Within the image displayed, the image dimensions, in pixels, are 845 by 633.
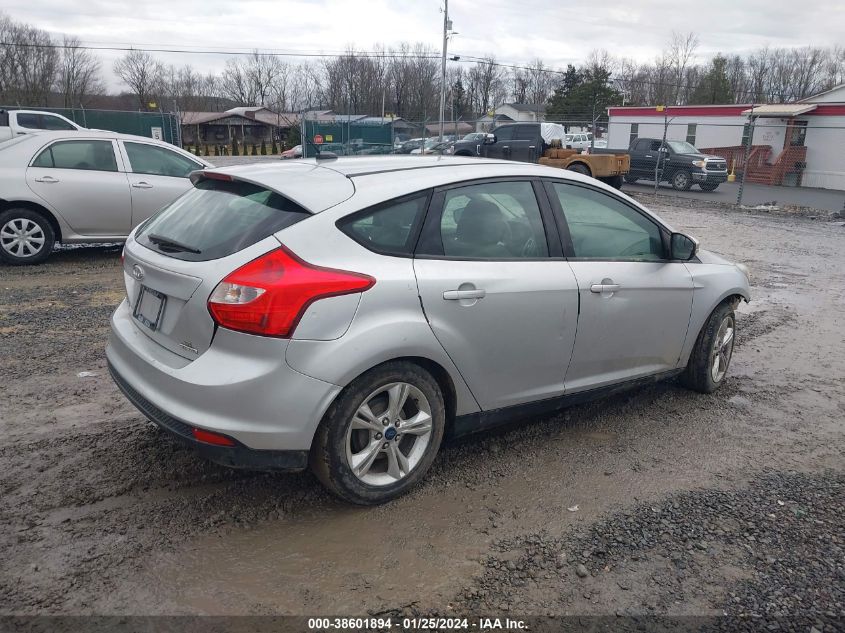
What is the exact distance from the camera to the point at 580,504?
337cm

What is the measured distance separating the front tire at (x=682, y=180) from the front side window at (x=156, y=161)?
19902mm

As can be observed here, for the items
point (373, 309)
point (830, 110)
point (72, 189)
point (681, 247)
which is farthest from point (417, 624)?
point (830, 110)

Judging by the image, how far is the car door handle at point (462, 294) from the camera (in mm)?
3203

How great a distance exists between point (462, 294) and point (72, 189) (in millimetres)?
6556

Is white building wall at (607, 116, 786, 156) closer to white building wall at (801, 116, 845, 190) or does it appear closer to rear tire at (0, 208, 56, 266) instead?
white building wall at (801, 116, 845, 190)

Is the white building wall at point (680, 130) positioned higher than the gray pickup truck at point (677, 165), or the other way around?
the white building wall at point (680, 130)

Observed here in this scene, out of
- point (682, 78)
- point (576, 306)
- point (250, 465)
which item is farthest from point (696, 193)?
point (682, 78)

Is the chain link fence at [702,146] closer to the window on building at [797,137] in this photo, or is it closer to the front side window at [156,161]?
the window on building at [797,137]

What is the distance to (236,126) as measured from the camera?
71.3 meters

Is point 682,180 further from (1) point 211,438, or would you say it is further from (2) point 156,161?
(1) point 211,438

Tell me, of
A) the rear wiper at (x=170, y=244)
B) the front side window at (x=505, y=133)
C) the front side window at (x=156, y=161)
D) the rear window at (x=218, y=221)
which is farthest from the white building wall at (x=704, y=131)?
the rear wiper at (x=170, y=244)

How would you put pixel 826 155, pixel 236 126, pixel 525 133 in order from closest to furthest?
pixel 525 133 < pixel 826 155 < pixel 236 126

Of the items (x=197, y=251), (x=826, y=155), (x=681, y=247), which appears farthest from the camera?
(x=826, y=155)

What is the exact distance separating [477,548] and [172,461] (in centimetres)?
173
